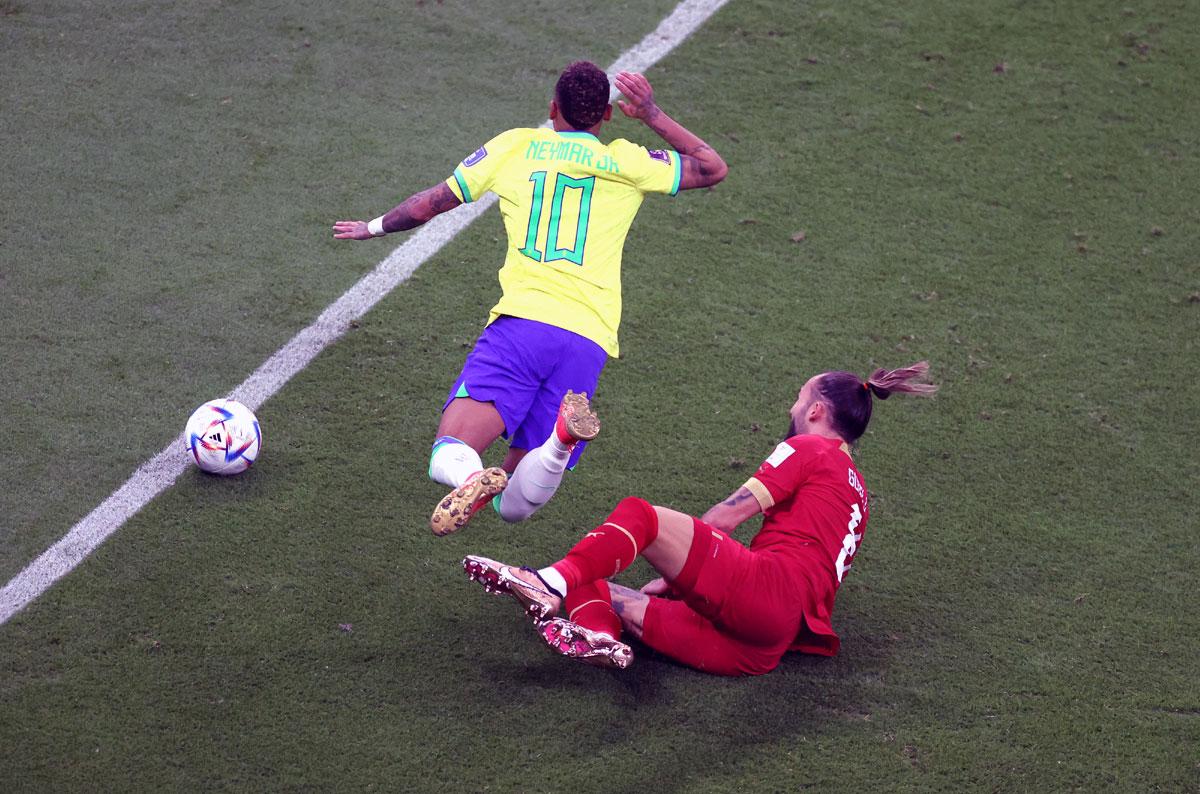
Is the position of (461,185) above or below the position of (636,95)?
below

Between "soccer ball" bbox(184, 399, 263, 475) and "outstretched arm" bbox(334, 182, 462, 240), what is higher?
"outstretched arm" bbox(334, 182, 462, 240)

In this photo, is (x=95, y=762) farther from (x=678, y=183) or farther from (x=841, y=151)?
(x=841, y=151)

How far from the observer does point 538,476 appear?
4.46 meters

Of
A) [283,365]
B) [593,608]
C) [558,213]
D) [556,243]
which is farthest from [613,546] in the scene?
[283,365]

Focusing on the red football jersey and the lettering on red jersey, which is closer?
the red football jersey

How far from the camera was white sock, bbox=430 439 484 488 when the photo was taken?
448 centimetres

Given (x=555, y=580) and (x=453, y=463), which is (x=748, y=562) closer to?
(x=555, y=580)

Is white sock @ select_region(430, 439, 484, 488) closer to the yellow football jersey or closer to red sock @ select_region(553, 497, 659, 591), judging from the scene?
red sock @ select_region(553, 497, 659, 591)

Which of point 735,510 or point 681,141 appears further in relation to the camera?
point 681,141

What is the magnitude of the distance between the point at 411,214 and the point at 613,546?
5.11 ft

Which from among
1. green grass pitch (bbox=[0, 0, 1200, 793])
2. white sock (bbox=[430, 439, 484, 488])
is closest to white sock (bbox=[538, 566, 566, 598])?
white sock (bbox=[430, 439, 484, 488])

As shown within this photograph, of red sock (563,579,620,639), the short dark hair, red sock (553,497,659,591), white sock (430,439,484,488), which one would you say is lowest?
red sock (563,579,620,639)

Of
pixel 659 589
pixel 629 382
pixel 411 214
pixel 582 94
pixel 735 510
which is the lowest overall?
A: pixel 659 589

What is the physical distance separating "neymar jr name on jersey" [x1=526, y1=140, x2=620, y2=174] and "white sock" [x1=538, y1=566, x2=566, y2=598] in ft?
5.06
